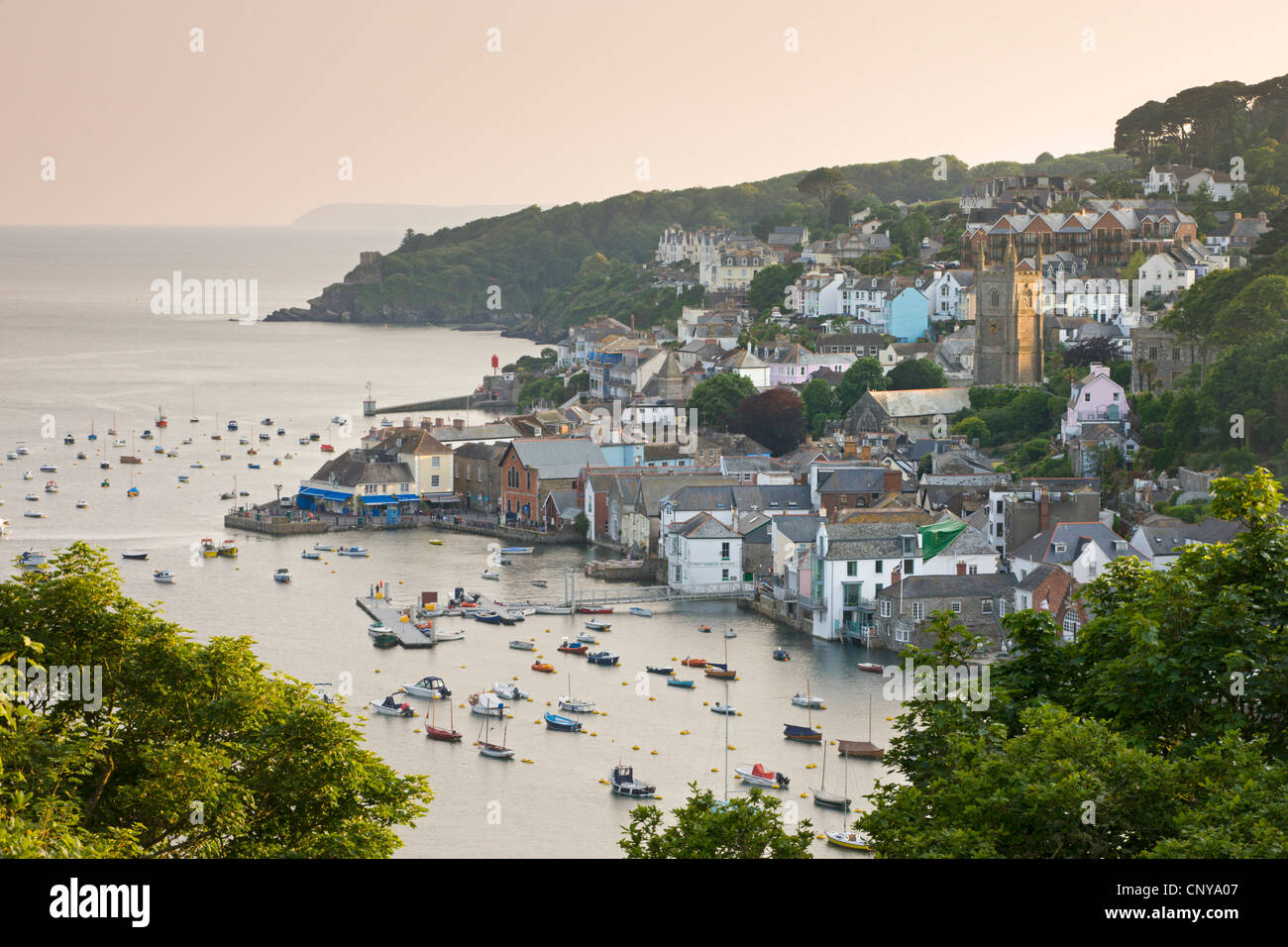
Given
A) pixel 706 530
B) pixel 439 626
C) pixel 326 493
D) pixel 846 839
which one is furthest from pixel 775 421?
pixel 846 839

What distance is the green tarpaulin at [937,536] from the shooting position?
87.1 ft

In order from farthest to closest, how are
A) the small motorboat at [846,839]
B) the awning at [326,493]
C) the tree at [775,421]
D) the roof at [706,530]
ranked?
the tree at [775,421] < the awning at [326,493] < the roof at [706,530] < the small motorboat at [846,839]

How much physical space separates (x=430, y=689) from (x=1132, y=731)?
47.5 feet

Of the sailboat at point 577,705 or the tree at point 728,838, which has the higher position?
the tree at point 728,838

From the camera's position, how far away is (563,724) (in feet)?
68.5

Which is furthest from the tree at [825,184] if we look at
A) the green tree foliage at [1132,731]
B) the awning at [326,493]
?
the green tree foliage at [1132,731]

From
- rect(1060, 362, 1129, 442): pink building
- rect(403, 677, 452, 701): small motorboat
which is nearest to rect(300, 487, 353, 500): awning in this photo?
rect(403, 677, 452, 701): small motorboat

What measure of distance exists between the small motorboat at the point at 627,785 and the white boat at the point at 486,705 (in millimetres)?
3169

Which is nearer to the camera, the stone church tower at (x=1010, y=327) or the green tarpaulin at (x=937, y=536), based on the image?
the green tarpaulin at (x=937, y=536)

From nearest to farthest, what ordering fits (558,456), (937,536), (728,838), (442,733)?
(728,838) → (442,733) → (937,536) → (558,456)

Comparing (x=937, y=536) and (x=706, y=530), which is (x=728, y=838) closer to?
(x=937, y=536)

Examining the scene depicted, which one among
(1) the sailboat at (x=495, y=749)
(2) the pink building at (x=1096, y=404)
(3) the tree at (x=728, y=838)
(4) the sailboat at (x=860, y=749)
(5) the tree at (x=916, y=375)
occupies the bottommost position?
(4) the sailboat at (x=860, y=749)

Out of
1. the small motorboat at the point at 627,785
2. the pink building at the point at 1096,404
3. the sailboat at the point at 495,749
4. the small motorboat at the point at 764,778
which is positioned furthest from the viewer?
the pink building at the point at 1096,404

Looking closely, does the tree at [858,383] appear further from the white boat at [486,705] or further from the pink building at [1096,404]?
the white boat at [486,705]
